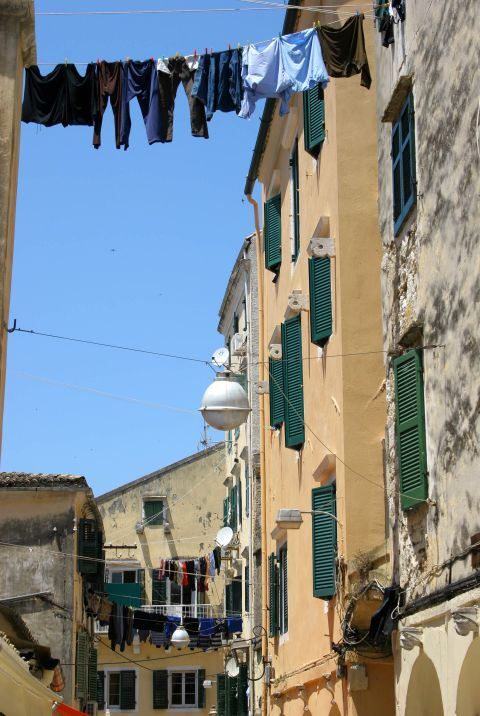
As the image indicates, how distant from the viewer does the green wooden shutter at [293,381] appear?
65.4ft

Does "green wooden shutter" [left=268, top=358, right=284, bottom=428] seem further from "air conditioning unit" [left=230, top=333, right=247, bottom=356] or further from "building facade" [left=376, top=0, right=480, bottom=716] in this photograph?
"air conditioning unit" [left=230, top=333, right=247, bottom=356]

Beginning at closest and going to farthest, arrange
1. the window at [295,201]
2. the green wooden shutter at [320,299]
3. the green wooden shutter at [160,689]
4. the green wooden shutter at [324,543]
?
the green wooden shutter at [324,543], the green wooden shutter at [320,299], the window at [295,201], the green wooden shutter at [160,689]

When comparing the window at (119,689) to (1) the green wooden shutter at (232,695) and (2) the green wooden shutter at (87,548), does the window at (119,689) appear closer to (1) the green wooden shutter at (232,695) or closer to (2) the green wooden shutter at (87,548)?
(1) the green wooden shutter at (232,695)

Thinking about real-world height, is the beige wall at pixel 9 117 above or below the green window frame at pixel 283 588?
above

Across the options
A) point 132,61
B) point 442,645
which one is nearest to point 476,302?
point 442,645

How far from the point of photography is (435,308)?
12.5 m

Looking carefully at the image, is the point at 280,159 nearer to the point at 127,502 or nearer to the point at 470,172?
the point at 470,172

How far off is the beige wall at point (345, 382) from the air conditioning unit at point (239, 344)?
17507mm

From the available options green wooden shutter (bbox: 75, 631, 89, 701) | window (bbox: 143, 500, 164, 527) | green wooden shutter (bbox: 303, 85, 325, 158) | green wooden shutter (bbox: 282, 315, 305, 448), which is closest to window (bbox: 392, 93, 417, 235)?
green wooden shutter (bbox: 303, 85, 325, 158)

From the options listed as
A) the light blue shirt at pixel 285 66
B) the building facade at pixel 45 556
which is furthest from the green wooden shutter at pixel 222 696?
the light blue shirt at pixel 285 66

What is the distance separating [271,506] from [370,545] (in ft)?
27.1

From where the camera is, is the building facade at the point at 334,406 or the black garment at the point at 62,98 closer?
the black garment at the point at 62,98

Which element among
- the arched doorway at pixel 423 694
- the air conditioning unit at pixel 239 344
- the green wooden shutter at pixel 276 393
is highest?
the air conditioning unit at pixel 239 344

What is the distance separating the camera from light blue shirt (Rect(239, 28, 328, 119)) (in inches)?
538
